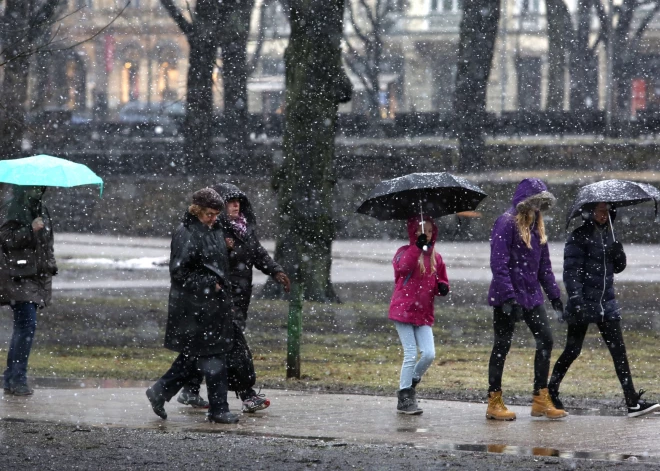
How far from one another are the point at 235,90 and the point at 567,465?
25.3 m

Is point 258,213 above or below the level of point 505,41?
below

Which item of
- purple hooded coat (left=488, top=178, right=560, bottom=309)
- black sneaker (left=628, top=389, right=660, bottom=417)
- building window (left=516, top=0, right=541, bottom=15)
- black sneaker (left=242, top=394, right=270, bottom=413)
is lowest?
black sneaker (left=242, top=394, right=270, bottom=413)

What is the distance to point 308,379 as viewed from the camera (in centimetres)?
1006

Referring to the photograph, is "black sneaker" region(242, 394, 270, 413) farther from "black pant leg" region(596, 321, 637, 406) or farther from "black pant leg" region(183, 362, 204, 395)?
"black pant leg" region(596, 321, 637, 406)

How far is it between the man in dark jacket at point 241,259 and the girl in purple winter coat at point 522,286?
1.38 m

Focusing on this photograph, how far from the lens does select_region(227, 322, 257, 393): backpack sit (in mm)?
7988

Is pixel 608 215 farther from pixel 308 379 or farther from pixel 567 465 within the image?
pixel 308 379

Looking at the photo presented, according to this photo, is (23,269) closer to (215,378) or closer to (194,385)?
(194,385)

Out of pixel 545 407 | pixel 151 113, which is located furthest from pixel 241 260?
pixel 151 113

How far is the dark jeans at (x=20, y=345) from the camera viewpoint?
8.93 meters

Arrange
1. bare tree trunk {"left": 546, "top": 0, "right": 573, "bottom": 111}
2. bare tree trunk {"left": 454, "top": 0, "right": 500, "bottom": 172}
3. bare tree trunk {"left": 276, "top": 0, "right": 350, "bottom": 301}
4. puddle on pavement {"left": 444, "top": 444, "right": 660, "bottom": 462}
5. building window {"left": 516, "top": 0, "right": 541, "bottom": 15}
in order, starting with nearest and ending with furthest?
puddle on pavement {"left": 444, "top": 444, "right": 660, "bottom": 462}
bare tree trunk {"left": 276, "top": 0, "right": 350, "bottom": 301}
bare tree trunk {"left": 454, "top": 0, "right": 500, "bottom": 172}
bare tree trunk {"left": 546, "top": 0, "right": 573, "bottom": 111}
building window {"left": 516, "top": 0, "right": 541, "bottom": 15}

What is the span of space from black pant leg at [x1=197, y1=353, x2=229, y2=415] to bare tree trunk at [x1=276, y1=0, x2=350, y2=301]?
298 inches

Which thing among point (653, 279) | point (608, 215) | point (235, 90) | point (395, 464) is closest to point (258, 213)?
point (235, 90)

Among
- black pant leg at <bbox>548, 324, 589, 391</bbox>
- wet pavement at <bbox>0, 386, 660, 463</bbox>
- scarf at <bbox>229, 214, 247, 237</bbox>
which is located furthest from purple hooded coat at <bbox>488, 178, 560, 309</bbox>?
scarf at <bbox>229, 214, 247, 237</bbox>
